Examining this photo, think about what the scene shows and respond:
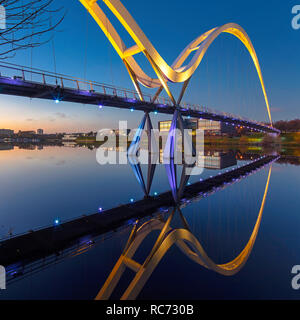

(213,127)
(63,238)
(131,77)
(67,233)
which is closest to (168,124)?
(213,127)

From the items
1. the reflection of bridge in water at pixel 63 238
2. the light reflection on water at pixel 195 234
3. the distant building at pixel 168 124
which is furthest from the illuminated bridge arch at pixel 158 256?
the distant building at pixel 168 124

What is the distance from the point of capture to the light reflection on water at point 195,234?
10.8ft

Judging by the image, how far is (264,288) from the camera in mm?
3311

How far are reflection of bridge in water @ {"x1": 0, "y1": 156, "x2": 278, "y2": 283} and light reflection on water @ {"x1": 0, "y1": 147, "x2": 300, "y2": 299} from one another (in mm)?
365

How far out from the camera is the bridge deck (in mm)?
4266

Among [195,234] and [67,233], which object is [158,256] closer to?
[195,234]

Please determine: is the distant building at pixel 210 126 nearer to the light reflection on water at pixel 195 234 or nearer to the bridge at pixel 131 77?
the bridge at pixel 131 77

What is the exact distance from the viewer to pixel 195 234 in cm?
536

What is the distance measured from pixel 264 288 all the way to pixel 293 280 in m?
0.76

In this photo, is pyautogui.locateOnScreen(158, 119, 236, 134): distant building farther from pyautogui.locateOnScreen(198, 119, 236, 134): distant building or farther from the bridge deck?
the bridge deck

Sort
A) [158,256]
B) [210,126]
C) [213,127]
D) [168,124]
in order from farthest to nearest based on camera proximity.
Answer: [168,124] < [210,126] < [213,127] < [158,256]

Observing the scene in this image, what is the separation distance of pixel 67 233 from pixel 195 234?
3.70 metres

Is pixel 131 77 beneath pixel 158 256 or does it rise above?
above
